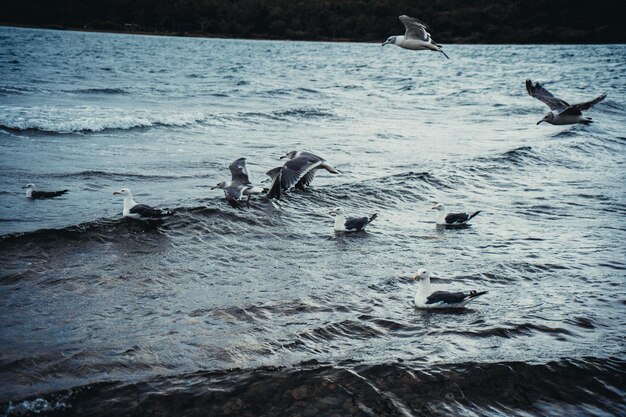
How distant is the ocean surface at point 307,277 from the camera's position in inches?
196

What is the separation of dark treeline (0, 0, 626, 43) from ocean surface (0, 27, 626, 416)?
88.8 metres

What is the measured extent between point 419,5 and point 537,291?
4178 inches

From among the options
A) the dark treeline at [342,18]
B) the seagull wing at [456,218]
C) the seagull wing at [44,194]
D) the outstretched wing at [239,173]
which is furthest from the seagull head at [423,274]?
the dark treeline at [342,18]

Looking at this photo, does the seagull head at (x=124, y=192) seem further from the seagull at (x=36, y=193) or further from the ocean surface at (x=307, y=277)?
the seagull at (x=36, y=193)

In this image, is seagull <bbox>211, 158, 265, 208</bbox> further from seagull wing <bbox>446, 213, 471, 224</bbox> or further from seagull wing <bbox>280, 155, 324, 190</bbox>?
seagull wing <bbox>446, 213, 471, 224</bbox>

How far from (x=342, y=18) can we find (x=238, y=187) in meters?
111

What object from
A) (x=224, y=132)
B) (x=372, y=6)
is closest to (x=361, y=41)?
(x=372, y=6)

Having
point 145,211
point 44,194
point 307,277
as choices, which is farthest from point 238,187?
point 44,194

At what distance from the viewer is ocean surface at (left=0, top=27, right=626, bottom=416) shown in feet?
16.3

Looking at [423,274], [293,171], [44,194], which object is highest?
[293,171]

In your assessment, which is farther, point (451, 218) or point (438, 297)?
point (451, 218)

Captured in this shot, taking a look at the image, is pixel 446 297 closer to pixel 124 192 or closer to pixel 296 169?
pixel 296 169

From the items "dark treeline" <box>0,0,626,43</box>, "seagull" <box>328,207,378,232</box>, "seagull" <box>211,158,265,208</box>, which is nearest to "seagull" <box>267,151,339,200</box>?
"seagull" <box>211,158,265,208</box>

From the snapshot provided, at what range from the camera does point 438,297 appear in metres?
6.66
